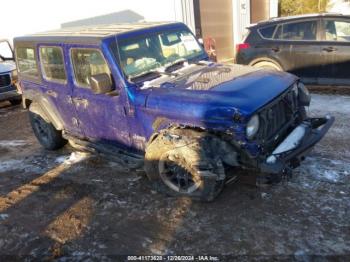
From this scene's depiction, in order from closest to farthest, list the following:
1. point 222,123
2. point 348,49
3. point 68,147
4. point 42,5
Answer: point 222,123 < point 68,147 < point 348,49 < point 42,5

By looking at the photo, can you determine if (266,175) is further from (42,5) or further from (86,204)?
(42,5)

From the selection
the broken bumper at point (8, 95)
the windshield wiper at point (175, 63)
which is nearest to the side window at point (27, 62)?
the windshield wiper at point (175, 63)

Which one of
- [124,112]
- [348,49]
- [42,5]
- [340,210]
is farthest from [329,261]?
[42,5]

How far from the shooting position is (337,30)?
8.13m

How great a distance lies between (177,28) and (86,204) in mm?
2615

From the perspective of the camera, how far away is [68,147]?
664 centimetres

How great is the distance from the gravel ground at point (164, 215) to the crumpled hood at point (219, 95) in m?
1.12

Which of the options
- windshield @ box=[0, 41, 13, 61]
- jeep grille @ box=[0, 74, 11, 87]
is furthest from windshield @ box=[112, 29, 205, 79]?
windshield @ box=[0, 41, 13, 61]

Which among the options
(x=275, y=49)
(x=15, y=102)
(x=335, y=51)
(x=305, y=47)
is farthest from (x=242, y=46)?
(x=15, y=102)

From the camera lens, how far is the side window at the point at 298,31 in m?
8.36

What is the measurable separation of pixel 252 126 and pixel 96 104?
2.07 meters

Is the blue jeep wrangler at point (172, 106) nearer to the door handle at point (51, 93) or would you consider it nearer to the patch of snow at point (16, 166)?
the door handle at point (51, 93)

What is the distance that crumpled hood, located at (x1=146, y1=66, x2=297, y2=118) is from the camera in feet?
12.7

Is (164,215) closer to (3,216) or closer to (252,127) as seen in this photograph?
(252,127)
